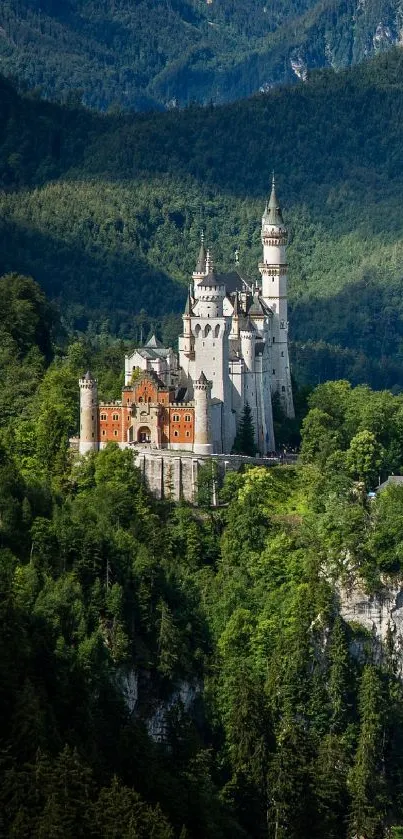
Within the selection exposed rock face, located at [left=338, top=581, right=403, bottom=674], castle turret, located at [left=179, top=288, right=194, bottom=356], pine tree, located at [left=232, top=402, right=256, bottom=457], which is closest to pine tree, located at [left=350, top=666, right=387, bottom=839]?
exposed rock face, located at [left=338, top=581, right=403, bottom=674]

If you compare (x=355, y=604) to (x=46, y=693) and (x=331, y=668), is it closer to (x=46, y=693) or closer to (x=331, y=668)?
(x=331, y=668)

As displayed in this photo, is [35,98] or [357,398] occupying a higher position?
[35,98]

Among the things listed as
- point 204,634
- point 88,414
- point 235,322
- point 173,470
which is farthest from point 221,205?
point 204,634

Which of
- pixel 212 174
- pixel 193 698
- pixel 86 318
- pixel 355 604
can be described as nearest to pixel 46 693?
pixel 193 698

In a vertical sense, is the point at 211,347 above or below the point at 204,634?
above

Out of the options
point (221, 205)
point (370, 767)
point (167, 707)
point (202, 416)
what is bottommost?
point (370, 767)

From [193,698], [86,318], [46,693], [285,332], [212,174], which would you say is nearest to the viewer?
[46,693]

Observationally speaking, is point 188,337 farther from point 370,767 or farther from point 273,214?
point 370,767

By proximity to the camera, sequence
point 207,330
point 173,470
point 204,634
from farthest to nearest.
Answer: point 207,330, point 173,470, point 204,634
